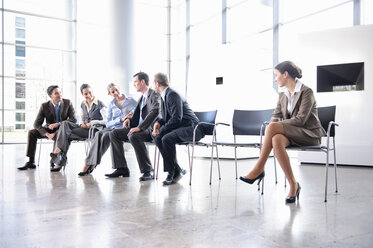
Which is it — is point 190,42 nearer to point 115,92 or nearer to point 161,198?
point 115,92

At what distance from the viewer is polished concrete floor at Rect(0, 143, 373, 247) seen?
64.2 inches

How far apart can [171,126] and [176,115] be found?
12 cm

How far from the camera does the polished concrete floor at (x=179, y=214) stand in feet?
5.35

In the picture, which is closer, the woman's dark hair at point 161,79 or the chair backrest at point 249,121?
the woman's dark hair at point 161,79

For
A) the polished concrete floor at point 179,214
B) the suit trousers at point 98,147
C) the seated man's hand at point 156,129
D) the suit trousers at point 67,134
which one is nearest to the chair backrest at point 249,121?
the polished concrete floor at point 179,214

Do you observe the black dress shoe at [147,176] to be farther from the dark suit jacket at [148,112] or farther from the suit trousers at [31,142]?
the suit trousers at [31,142]

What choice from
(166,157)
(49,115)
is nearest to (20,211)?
(166,157)

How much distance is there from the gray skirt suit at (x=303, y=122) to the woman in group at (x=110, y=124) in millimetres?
1955

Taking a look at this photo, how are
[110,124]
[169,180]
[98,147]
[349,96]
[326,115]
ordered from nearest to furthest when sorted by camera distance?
[326,115]
[169,180]
[98,147]
[110,124]
[349,96]

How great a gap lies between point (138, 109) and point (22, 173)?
4.94 ft

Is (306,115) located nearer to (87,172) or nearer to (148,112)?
(148,112)

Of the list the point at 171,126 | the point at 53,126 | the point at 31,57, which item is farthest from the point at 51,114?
the point at 31,57

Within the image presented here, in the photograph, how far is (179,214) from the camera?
211 centimetres

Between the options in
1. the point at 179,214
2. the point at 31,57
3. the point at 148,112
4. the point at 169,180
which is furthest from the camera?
the point at 31,57
